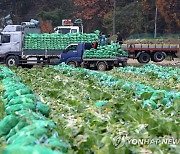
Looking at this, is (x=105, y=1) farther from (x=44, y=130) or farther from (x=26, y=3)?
(x=44, y=130)

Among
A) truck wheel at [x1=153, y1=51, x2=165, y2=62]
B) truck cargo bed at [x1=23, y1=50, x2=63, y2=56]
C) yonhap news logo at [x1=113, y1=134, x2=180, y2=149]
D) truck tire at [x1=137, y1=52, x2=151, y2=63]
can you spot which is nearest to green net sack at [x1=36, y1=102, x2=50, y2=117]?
yonhap news logo at [x1=113, y1=134, x2=180, y2=149]

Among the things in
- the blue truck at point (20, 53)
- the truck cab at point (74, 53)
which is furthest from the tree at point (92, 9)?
the truck cab at point (74, 53)

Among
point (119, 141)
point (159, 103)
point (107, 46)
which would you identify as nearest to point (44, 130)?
point (119, 141)

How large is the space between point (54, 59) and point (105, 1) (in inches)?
Answer: 1123

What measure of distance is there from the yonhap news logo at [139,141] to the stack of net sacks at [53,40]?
70.0ft

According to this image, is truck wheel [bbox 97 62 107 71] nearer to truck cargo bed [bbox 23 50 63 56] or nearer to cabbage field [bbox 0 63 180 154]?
truck cargo bed [bbox 23 50 63 56]

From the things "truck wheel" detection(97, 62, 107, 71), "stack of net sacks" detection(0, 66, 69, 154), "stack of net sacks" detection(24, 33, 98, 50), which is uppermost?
"stack of net sacks" detection(24, 33, 98, 50)

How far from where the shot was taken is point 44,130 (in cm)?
488

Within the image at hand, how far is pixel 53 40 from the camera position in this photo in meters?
27.0

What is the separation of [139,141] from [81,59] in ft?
67.8

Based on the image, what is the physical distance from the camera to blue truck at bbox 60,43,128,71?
25750 mm

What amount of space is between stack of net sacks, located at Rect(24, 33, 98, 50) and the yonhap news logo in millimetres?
21322

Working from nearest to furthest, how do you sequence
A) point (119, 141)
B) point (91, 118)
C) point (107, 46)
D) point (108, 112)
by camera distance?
1. point (119, 141)
2. point (91, 118)
3. point (108, 112)
4. point (107, 46)

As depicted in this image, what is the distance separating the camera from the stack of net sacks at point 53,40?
2667 cm
